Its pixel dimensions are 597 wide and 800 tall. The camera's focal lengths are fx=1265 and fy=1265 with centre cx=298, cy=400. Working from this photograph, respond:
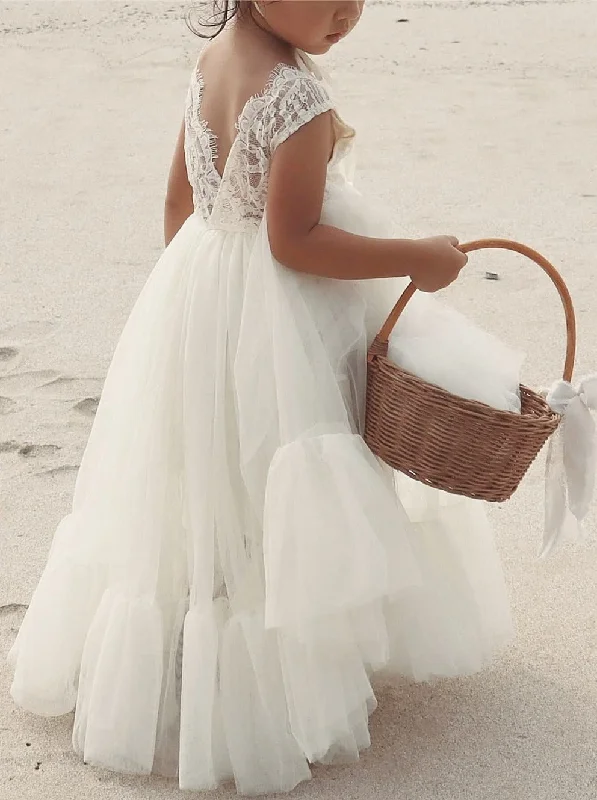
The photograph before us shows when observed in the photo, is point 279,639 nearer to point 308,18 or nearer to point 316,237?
point 316,237

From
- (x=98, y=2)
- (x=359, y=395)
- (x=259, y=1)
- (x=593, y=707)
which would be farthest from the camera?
(x=98, y=2)

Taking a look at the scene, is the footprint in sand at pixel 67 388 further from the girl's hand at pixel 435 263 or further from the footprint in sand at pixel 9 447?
the girl's hand at pixel 435 263

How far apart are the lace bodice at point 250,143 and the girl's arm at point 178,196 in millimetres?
111

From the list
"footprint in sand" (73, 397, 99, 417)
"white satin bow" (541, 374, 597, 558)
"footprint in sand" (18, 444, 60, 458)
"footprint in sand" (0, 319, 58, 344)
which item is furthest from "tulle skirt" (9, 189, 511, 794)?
"footprint in sand" (0, 319, 58, 344)

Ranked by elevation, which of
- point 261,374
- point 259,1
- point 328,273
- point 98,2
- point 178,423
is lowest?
point 98,2

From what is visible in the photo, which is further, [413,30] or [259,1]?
[413,30]

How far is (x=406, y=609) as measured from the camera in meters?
2.17

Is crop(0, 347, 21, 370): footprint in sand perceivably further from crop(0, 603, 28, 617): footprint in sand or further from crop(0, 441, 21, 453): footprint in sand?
crop(0, 603, 28, 617): footprint in sand

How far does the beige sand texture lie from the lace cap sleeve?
2.93ft

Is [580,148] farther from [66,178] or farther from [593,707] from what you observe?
[593,707]

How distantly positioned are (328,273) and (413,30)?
7.40 meters

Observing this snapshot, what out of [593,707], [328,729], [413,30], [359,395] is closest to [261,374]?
[359,395]

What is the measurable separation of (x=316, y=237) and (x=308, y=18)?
339 millimetres

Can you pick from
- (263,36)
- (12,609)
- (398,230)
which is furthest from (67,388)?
(263,36)
